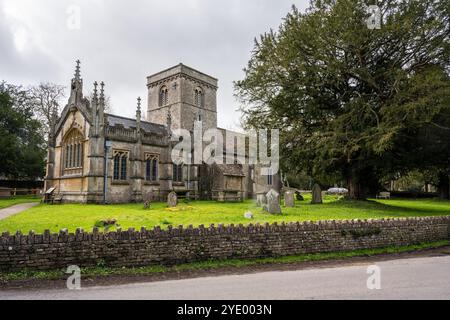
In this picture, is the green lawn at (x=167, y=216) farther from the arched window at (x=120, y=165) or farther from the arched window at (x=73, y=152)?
the arched window at (x=73, y=152)

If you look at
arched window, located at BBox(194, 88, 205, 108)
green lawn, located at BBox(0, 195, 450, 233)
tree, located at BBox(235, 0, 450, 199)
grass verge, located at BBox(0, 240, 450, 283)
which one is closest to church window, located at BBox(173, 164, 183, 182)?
tree, located at BBox(235, 0, 450, 199)

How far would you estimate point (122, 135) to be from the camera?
2752cm

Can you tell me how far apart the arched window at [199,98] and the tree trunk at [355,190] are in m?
28.5

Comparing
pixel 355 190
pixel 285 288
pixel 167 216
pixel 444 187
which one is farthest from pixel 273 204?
pixel 444 187

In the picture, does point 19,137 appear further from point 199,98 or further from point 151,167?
point 199,98

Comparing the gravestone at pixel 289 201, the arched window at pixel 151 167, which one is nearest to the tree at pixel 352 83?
the gravestone at pixel 289 201

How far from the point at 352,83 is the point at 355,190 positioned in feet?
27.3

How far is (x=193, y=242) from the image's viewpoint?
365 inches

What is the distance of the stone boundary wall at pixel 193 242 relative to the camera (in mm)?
7621

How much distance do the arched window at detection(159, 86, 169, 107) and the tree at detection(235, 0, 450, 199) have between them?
2464cm

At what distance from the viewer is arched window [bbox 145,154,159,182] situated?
2955cm

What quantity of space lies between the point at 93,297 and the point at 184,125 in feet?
129

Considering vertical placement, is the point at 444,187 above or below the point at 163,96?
below
